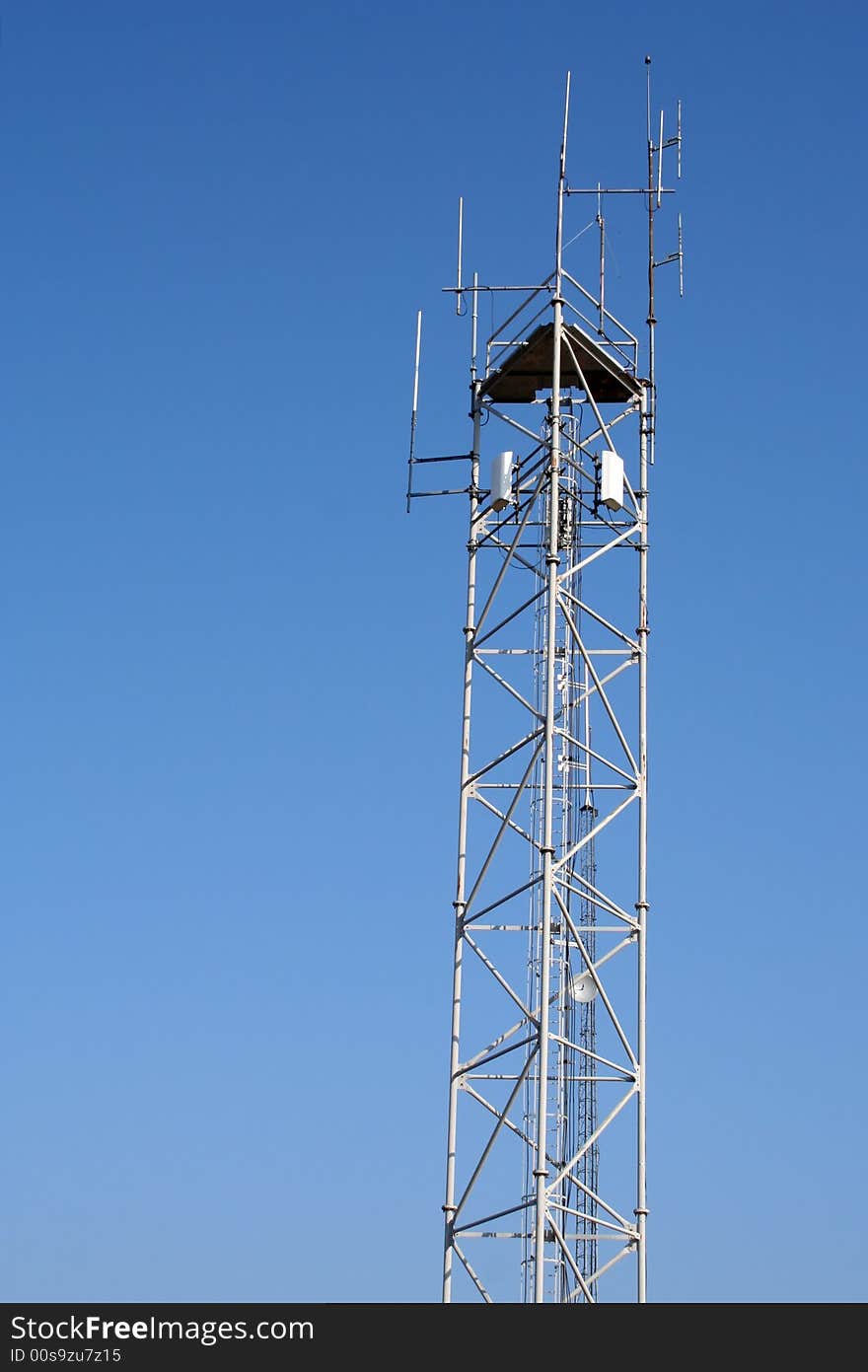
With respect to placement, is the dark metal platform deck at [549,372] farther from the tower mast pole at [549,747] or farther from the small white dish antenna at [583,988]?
the small white dish antenna at [583,988]

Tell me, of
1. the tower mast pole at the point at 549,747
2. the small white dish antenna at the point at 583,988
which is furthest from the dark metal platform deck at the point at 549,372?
the small white dish antenna at the point at 583,988

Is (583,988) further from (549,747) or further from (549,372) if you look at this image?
(549,372)

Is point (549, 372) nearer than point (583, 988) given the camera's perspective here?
No

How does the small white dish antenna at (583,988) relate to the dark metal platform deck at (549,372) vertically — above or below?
below

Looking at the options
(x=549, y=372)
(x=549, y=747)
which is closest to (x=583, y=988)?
(x=549, y=747)

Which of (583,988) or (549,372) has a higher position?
(549,372)

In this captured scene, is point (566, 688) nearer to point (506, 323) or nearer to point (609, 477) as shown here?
point (609, 477)

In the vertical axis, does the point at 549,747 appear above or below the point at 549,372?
below

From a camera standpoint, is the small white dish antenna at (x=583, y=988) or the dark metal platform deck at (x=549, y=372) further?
the dark metal platform deck at (x=549, y=372)

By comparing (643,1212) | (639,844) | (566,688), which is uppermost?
(566,688)

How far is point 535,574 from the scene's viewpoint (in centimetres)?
4094
